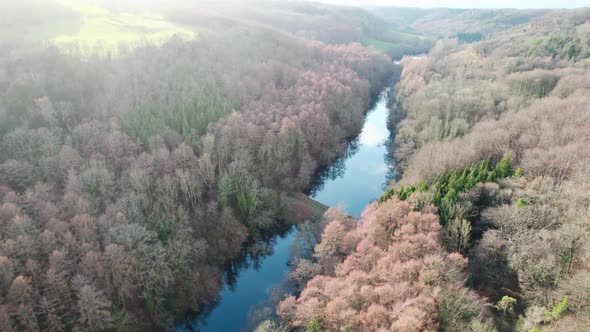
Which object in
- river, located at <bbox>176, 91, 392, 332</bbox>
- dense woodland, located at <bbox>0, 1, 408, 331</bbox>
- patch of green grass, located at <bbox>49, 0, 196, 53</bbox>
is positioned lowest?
river, located at <bbox>176, 91, 392, 332</bbox>

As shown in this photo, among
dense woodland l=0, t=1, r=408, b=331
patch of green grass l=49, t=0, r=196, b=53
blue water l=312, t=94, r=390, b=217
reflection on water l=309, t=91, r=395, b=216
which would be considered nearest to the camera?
dense woodland l=0, t=1, r=408, b=331

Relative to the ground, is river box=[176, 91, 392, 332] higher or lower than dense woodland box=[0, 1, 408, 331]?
lower

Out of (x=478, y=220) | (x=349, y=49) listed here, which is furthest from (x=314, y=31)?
(x=478, y=220)

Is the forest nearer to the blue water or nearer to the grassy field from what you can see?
the grassy field

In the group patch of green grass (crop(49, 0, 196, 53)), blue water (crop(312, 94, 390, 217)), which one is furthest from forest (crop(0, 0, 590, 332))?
blue water (crop(312, 94, 390, 217))

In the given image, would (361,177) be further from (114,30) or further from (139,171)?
(114,30)

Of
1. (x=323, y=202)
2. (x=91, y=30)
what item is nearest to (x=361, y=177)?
(x=323, y=202)
